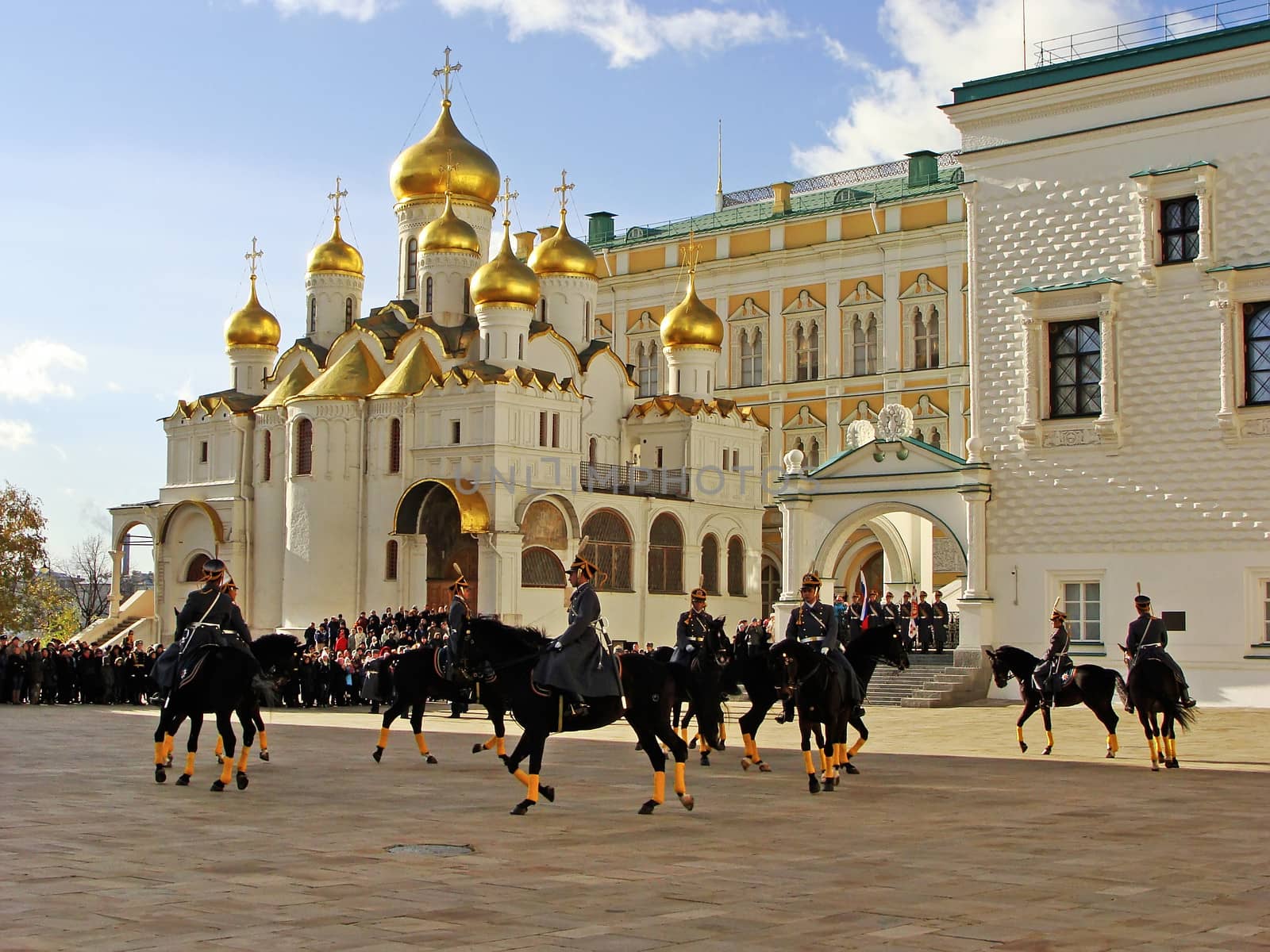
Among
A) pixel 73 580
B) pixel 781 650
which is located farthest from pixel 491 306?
pixel 73 580

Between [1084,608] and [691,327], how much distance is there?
21878mm

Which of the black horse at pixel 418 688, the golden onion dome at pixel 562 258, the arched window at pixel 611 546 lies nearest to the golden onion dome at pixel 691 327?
the golden onion dome at pixel 562 258

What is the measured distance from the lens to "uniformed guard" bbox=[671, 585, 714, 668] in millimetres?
16156

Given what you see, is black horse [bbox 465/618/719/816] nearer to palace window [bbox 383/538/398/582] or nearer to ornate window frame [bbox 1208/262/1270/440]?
ornate window frame [bbox 1208/262/1270/440]

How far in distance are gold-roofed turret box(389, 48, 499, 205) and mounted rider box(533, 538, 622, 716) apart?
1448 inches

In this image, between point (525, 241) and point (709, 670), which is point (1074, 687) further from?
point (525, 241)

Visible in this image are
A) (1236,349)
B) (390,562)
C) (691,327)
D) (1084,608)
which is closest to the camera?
(1236,349)

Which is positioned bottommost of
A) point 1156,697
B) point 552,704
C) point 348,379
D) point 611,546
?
point 1156,697

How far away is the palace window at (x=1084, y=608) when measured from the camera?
2741cm

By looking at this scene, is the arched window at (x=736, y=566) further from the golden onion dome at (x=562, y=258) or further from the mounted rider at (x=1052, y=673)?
the mounted rider at (x=1052, y=673)

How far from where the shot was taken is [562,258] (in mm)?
47406

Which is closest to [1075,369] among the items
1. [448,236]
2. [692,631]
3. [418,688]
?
[692,631]

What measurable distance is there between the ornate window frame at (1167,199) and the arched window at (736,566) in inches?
837

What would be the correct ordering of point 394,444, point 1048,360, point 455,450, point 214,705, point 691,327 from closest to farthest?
point 214,705, point 1048,360, point 455,450, point 394,444, point 691,327
